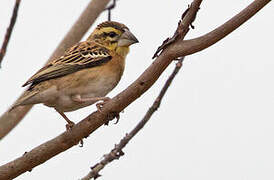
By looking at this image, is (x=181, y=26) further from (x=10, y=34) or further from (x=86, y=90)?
(x=86, y=90)

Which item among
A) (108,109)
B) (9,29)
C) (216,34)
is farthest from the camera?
(108,109)

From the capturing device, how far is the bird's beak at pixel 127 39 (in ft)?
22.6

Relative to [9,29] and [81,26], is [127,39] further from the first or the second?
[9,29]

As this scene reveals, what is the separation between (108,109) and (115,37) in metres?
2.51

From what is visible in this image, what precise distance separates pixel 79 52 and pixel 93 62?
33 cm

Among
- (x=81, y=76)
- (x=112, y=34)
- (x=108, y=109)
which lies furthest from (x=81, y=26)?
(x=108, y=109)

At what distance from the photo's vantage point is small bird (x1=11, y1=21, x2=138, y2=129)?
6203 mm

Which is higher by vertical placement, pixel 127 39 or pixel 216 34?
pixel 216 34

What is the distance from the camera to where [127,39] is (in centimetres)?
699

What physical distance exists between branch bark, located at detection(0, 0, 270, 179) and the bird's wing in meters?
1.20

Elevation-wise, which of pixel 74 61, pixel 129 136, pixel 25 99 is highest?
pixel 129 136

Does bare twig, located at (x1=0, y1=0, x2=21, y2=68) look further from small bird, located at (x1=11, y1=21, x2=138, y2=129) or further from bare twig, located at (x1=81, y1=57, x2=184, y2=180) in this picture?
small bird, located at (x1=11, y1=21, x2=138, y2=129)

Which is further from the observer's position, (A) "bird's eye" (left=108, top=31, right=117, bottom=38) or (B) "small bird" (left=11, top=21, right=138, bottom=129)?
(A) "bird's eye" (left=108, top=31, right=117, bottom=38)

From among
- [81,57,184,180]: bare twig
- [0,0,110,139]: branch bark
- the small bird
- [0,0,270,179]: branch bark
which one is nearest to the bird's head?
the small bird
